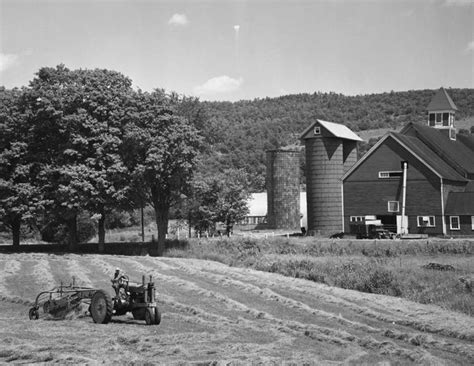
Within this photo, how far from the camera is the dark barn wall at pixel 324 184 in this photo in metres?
69.8

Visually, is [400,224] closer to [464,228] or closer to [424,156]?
[464,228]

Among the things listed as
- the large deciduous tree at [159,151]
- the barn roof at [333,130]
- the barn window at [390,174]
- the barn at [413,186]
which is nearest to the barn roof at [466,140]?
the barn at [413,186]

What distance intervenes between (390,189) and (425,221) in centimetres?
492

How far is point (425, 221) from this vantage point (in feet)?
207

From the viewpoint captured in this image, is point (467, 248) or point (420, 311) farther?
point (467, 248)

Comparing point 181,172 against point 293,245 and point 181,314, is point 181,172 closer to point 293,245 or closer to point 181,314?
point 293,245

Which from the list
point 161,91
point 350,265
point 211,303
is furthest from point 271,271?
point 161,91

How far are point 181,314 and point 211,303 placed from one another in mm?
2800

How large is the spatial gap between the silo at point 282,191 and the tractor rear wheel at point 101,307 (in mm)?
72800

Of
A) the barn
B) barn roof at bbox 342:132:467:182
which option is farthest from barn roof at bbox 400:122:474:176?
barn roof at bbox 342:132:467:182

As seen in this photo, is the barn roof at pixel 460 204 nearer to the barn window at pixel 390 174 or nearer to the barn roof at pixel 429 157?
the barn roof at pixel 429 157

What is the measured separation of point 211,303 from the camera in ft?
80.4

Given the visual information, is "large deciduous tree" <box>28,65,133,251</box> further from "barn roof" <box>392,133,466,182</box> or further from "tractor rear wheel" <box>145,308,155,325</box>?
"tractor rear wheel" <box>145,308,155,325</box>

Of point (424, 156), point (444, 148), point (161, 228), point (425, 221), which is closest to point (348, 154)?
point (444, 148)
